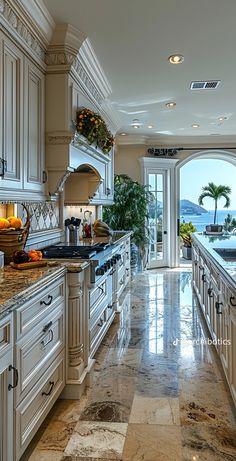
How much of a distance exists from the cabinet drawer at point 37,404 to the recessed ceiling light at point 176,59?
300cm

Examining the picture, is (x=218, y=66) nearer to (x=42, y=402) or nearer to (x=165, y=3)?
(x=165, y=3)

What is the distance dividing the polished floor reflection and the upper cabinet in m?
1.51

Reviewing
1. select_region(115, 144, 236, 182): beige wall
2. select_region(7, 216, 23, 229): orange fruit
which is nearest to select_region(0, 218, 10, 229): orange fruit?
select_region(7, 216, 23, 229): orange fruit

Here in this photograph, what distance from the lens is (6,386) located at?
1.58 m

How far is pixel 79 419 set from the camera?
2.33m

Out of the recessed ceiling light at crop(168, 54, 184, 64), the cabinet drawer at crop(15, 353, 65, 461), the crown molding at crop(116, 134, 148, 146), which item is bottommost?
the cabinet drawer at crop(15, 353, 65, 461)

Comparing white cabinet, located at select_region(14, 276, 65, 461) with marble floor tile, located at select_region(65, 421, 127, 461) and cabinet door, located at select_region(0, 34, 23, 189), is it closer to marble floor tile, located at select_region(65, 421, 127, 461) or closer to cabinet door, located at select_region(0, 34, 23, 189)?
marble floor tile, located at select_region(65, 421, 127, 461)

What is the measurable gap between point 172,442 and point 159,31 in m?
3.13

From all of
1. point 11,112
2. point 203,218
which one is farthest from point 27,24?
point 203,218

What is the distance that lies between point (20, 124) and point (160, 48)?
69.1 inches

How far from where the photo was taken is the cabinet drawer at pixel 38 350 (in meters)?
1.77

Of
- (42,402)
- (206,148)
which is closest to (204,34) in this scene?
(42,402)

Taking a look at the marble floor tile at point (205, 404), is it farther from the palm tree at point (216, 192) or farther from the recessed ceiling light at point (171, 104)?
the palm tree at point (216, 192)

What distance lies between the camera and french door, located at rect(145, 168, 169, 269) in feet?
26.7
